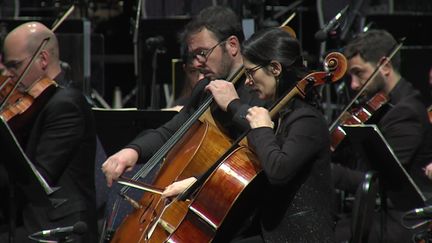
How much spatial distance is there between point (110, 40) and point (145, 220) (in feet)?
16.3

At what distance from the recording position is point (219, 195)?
3.26m

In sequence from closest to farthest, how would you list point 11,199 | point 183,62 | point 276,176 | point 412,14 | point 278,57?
point 276,176, point 278,57, point 11,199, point 183,62, point 412,14

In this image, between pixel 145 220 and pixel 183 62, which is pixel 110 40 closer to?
pixel 183 62

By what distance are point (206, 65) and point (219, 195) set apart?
36.4 inches

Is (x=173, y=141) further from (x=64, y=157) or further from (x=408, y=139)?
(x=408, y=139)

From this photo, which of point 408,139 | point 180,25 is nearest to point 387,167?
point 408,139

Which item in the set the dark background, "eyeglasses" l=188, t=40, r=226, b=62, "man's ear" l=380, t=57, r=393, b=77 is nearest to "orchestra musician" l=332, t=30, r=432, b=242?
"man's ear" l=380, t=57, r=393, b=77

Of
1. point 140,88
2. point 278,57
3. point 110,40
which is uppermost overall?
point 278,57

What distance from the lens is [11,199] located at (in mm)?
3674

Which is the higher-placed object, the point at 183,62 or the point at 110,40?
the point at 183,62

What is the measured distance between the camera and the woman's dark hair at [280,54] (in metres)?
3.41

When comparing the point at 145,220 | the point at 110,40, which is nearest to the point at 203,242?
the point at 145,220

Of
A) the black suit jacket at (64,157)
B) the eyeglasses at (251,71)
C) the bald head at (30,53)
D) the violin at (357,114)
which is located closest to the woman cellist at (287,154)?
the eyeglasses at (251,71)

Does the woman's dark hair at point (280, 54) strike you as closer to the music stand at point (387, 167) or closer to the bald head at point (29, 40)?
the music stand at point (387, 167)
